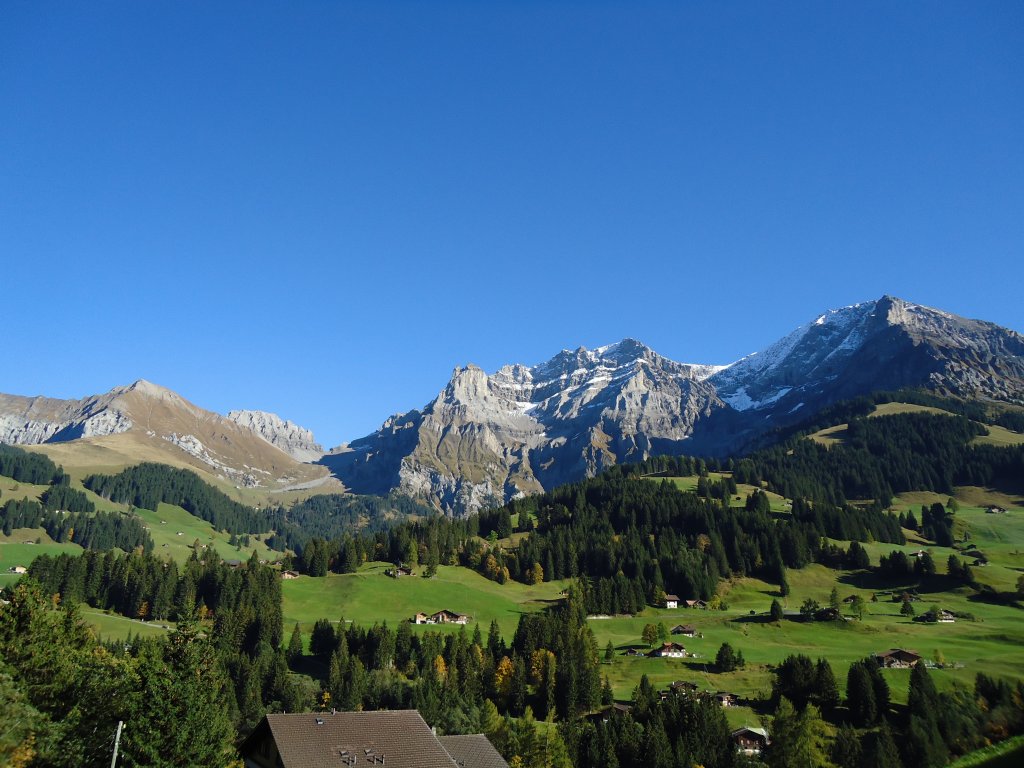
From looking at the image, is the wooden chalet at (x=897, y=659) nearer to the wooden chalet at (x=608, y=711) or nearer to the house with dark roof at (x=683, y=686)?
the house with dark roof at (x=683, y=686)

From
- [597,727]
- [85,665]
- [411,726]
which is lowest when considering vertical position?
[597,727]

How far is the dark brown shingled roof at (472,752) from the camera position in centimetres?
6644

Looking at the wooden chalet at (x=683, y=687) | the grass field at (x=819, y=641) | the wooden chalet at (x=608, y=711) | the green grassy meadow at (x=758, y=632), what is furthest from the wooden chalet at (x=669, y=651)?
the wooden chalet at (x=608, y=711)

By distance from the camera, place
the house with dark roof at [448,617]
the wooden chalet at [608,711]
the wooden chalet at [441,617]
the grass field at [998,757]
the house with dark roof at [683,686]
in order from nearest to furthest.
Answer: the grass field at [998,757] < the wooden chalet at [608,711] < the house with dark roof at [683,686] < the wooden chalet at [441,617] < the house with dark roof at [448,617]

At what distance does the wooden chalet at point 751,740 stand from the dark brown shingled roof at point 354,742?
6094cm

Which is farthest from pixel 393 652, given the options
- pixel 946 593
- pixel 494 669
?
pixel 946 593

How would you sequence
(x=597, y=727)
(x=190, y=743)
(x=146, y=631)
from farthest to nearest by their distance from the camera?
(x=146, y=631) → (x=597, y=727) → (x=190, y=743)

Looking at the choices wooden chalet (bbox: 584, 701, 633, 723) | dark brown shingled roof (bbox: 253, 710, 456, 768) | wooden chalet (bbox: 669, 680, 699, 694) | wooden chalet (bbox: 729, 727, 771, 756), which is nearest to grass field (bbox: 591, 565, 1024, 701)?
wooden chalet (bbox: 669, 680, 699, 694)

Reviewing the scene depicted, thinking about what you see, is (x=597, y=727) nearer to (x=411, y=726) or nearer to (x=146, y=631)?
(x=411, y=726)

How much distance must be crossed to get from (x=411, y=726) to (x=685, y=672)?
90.8 metres

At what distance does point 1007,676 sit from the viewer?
117688mm

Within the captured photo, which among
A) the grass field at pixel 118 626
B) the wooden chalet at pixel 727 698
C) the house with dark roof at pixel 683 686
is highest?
the grass field at pixel 118 626

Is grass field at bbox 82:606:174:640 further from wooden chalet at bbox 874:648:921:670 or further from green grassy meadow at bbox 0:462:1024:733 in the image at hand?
wooden chalet at bbox 874:648:921:670

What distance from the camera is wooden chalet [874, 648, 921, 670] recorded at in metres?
132
